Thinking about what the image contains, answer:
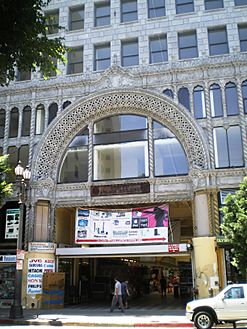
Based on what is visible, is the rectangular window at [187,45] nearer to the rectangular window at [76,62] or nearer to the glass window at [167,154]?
the glass window at [167,154]

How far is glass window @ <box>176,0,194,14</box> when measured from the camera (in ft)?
86.6

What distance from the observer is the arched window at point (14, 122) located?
26969mm

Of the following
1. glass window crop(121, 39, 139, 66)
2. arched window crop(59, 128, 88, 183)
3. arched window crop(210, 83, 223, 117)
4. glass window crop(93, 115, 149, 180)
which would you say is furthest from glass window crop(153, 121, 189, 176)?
glass window crop(121, 39, 139, 66)

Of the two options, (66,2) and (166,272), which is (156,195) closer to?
(66,2)

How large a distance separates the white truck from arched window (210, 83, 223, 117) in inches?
455

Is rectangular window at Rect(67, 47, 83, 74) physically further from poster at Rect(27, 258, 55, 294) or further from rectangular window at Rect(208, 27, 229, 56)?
poster at Rect(27, 258, 55, 294)

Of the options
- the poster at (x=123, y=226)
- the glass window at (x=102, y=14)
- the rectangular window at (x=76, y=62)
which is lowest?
the poster at (x=123, y=226)

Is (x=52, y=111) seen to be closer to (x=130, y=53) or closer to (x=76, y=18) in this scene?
(x=130, y=53)

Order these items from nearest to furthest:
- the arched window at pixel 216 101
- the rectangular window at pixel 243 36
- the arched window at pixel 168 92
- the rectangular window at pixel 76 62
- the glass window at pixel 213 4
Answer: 1. the arched window at pixel 216 101
2. the arched window at pixel 168 92
3. the rectangular window at pixel 243 36
4. the glass window at pixel 213 4
5. the rectangular window at pixel 76 62

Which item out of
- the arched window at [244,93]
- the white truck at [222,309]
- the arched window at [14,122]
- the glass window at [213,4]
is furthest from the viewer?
the arched window at [14,122]

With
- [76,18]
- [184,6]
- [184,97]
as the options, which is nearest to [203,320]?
[184,97]

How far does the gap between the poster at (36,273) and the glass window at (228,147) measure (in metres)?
11.3

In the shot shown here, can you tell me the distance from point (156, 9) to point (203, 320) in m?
19.8

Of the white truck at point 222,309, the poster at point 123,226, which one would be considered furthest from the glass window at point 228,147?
the white truck at point 222,309
